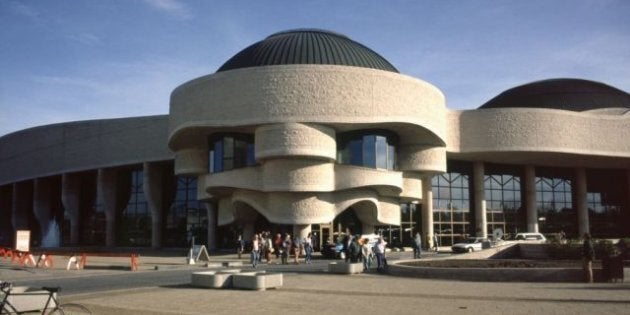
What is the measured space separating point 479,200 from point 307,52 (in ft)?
67.2

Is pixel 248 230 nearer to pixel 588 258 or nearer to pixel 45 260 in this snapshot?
pixel 45 260

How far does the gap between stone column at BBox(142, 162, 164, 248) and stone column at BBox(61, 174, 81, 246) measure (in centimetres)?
1154

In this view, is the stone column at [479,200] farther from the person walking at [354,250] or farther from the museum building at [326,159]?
the person walking at [354,250]

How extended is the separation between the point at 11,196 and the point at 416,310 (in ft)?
253

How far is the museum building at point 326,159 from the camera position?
39812 mm

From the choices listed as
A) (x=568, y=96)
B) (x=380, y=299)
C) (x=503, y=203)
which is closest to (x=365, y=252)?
(x=380, y=299)

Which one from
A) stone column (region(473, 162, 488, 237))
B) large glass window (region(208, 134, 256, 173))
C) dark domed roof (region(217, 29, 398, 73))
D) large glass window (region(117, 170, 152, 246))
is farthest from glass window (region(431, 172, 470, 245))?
large glass window (region(117, 170, 152, 246))

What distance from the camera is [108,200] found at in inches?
2242

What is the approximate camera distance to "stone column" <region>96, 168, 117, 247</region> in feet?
186

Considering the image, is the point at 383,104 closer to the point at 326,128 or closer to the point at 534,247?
the point at 326,128

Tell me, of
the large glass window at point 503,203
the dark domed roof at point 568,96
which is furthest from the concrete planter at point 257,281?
the dark domed roof at point 568,96

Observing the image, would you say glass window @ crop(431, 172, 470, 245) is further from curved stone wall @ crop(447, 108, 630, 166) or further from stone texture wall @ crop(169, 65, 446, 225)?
stone texture wall @ crop(169, 65, 446, 225)

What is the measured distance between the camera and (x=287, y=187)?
39.2 meters

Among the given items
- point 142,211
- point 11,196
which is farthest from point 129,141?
point 11,196
